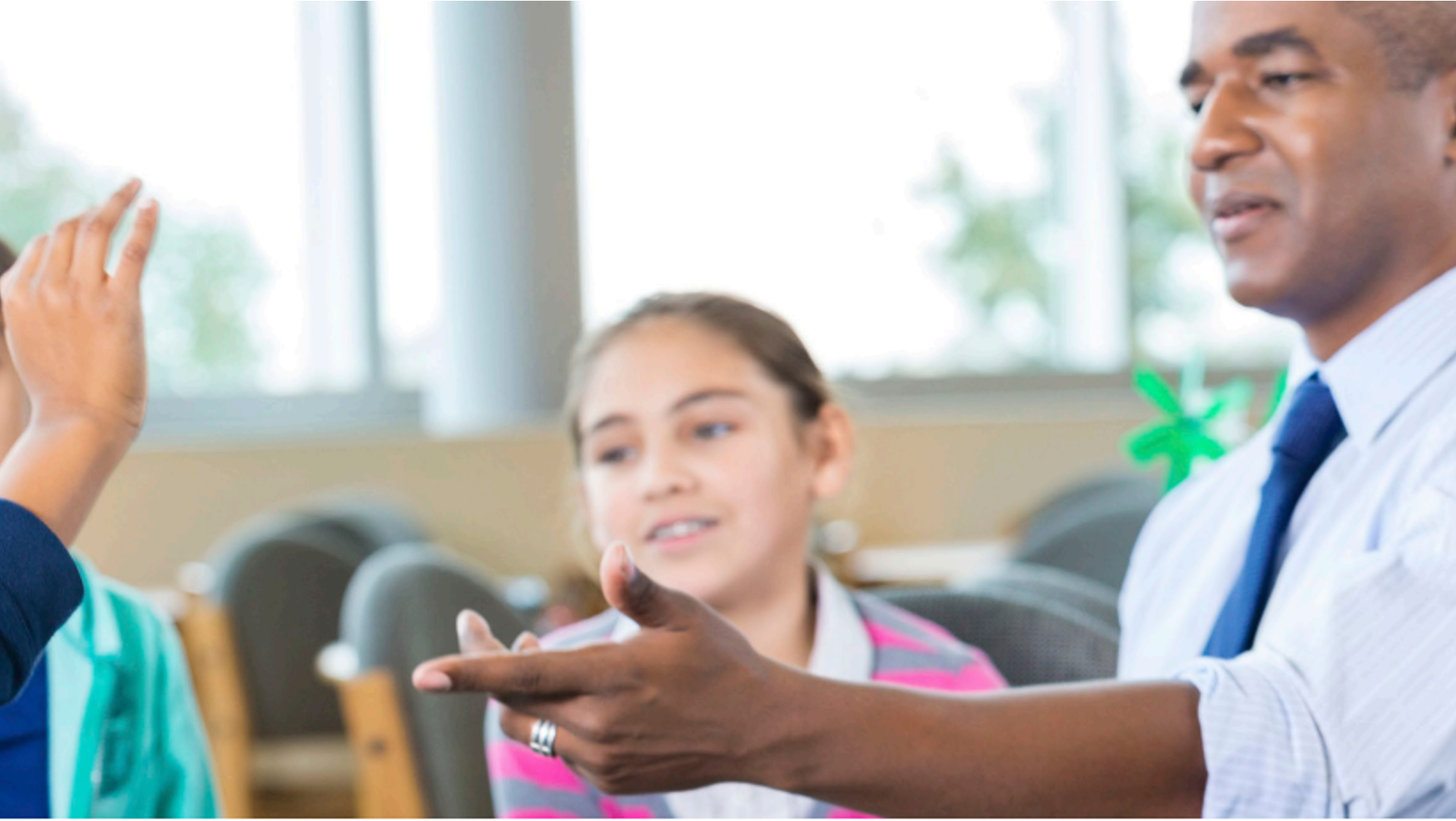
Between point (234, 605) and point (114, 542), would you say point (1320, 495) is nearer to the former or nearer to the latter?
point (234, 605)

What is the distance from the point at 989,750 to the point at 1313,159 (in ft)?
1.55

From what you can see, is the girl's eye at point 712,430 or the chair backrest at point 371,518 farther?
the chair backrest at point 371,518

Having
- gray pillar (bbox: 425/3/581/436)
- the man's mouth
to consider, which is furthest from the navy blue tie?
gray pillar (bbox: 425/3/581/436)

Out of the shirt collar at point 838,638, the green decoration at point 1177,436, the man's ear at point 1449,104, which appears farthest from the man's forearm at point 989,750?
the green decoration at point 1177,436

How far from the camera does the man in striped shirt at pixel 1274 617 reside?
2.27ft

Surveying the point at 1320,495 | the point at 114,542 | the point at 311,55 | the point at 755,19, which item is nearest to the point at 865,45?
the point at 755,19

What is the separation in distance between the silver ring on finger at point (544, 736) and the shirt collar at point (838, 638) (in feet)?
2.03

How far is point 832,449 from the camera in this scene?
158 centimetres

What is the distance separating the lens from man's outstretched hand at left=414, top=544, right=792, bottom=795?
0.66 m

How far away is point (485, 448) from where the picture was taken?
4785 mm

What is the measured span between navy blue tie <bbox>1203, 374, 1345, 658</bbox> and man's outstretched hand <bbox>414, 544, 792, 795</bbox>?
1.43 feet

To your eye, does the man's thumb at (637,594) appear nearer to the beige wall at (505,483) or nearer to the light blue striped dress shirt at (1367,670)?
the light blue striped dress shirt at (1367,670)

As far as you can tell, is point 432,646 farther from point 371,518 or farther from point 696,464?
point 371,518

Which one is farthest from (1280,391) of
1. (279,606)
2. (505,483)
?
(505,483)
